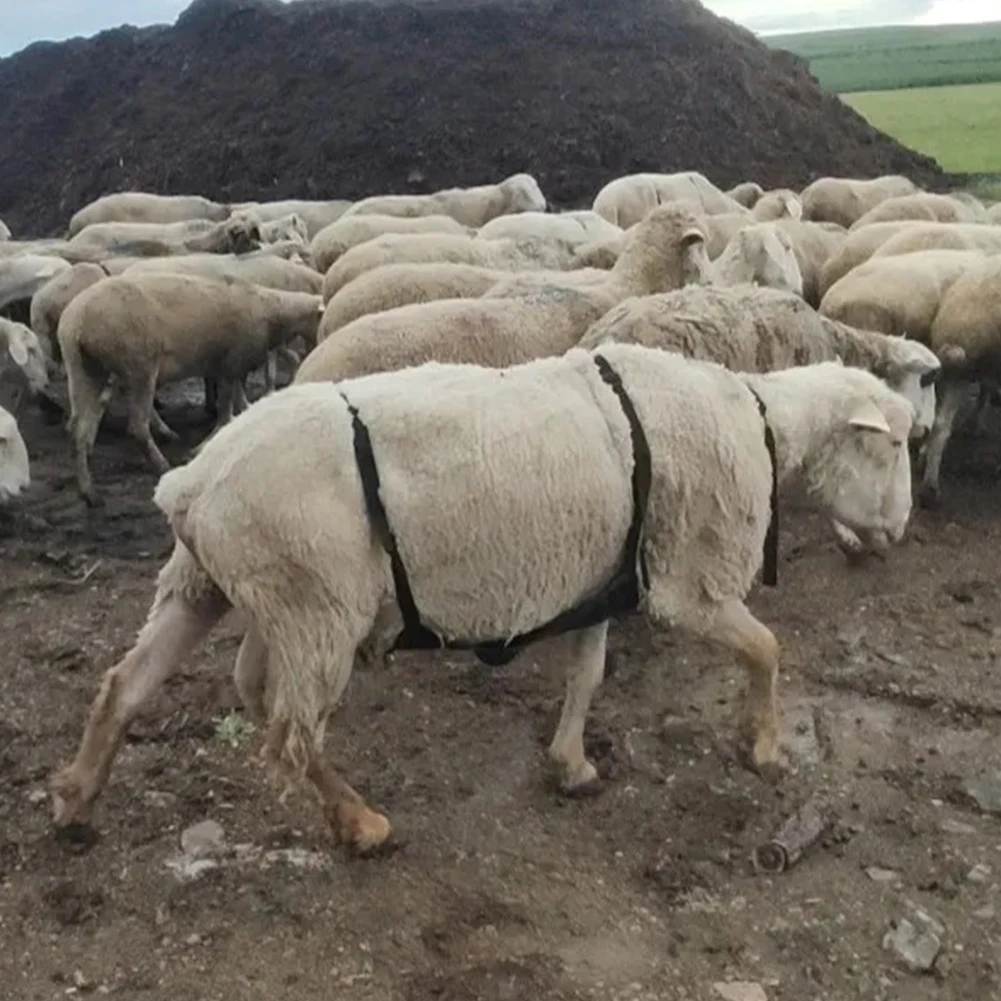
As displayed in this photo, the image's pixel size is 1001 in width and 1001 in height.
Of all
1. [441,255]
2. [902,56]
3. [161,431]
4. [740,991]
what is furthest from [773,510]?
[902,56]

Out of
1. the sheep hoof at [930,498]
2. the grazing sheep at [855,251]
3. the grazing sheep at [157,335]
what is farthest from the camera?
the grazing sheep at [855,251]

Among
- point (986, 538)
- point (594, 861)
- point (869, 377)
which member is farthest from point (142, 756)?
point (986, 538)

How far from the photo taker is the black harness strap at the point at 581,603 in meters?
4.01

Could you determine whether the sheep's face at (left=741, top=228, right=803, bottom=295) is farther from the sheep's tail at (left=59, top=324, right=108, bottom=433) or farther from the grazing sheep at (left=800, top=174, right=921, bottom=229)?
the grazing sheep at (left=800, top=174, right=921, bottom=229)

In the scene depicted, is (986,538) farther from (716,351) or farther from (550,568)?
(550,568)

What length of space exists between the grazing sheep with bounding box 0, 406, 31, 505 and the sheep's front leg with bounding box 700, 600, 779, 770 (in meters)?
4.87

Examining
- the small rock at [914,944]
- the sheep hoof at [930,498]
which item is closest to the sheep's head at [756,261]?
the sheep hoof at [930,498]

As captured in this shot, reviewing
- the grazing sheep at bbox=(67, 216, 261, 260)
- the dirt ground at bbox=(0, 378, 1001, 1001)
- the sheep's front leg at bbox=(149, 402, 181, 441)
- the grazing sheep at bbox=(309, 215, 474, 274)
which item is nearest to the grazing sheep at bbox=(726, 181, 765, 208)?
the grazing sheep at bbox=(309, 215, 474, 274)

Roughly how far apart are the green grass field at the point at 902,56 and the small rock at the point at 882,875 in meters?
33.3

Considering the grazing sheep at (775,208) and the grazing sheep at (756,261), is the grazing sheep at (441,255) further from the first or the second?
the grazing sheep at (775,208)

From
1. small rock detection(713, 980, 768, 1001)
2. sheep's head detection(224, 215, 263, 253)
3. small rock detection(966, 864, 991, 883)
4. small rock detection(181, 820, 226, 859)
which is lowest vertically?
small rock detection(966, 864, 991, 883)

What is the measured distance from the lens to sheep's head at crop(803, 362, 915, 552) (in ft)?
16.2

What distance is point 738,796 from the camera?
15.8 ft

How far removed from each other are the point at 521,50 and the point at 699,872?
934 inches
